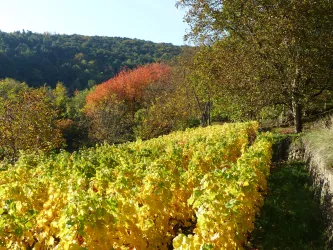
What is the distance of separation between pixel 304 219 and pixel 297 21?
38.0ft

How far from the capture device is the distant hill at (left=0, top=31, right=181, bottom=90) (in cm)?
6431

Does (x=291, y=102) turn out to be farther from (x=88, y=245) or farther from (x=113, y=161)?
(x=88, y=245)

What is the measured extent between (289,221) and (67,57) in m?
76.7

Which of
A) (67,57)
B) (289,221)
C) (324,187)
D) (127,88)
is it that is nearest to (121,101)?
(127,88)

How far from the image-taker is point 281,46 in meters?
16.3

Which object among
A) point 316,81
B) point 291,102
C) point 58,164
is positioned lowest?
point 58,164

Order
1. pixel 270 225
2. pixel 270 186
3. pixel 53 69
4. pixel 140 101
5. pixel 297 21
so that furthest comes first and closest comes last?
pixel 53 69
pixel 140 101
pixel 297 21
pixel 270 186
pixel 270 225

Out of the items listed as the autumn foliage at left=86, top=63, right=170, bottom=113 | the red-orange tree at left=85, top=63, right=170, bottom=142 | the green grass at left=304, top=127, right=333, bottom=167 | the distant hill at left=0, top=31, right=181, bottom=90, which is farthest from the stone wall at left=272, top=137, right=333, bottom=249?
the distant hill at left=0, top=31, right=181, bottom=90

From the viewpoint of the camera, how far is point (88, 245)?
12.4 ft

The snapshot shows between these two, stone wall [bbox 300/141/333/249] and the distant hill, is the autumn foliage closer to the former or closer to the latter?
the distant hill

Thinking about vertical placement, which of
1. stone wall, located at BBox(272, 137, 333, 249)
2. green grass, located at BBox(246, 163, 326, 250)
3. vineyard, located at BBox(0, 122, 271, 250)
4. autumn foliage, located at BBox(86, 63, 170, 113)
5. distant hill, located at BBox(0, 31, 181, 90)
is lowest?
green grass, located at BBox(246, 163, 326, 250)

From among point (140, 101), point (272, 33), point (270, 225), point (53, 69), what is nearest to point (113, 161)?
point (270, 225)

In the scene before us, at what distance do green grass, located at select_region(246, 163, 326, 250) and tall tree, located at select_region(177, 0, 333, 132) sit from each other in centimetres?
792

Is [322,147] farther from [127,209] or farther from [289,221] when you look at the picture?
[127,209]
